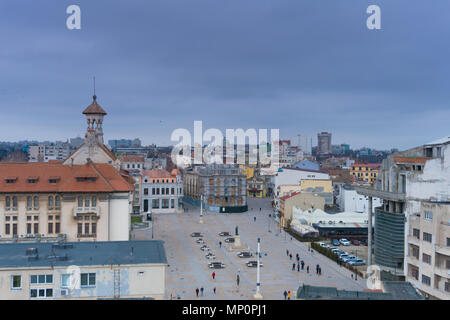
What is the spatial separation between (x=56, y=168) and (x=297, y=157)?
440ft

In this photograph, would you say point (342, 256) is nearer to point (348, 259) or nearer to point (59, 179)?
point (348, 259)

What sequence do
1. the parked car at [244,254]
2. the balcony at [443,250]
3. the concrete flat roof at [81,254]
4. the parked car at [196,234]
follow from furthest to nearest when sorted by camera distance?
1. the parked car at [196,234]
2. the parked car at [244,254]
3. the balcony at [443,250]
4. the concrete flat roof at [81,254]

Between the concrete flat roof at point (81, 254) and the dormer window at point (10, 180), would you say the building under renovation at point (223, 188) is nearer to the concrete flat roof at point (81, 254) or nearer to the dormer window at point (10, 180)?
the dormer window at point (10, 180)

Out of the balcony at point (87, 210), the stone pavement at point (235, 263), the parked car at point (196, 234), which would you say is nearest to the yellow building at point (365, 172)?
the stone pavement at point (235, 263)

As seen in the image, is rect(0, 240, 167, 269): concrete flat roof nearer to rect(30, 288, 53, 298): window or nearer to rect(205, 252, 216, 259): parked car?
rect(30, 288, 53, 298): window

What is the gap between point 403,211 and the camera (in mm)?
35188


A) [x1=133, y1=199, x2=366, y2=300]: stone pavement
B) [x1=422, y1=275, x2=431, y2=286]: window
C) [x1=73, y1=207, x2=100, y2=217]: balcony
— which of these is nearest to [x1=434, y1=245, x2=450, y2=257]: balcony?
[x1=422, y1=275, x2=431, y2=286]: window

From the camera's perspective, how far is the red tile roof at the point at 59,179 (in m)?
42.7

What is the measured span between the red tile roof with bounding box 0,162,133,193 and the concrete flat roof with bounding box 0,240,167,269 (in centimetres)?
1549

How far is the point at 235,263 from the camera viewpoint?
Result: 46.6 m

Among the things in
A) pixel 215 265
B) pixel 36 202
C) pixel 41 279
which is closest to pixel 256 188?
pixel 215 265

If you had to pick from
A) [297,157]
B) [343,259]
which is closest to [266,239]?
[343,259]

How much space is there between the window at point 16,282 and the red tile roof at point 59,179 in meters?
20.5
